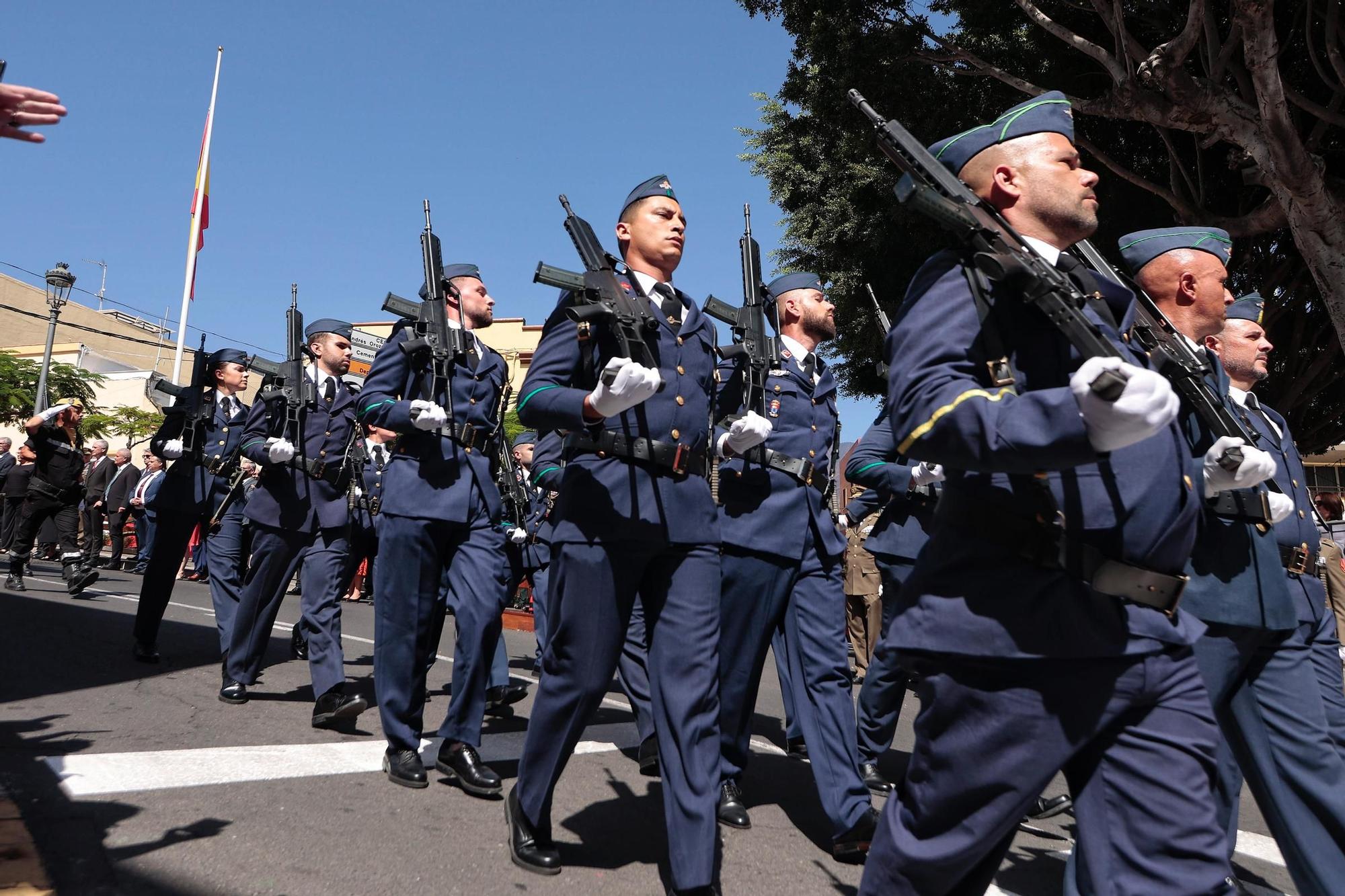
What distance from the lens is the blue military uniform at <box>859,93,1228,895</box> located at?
1.81 m

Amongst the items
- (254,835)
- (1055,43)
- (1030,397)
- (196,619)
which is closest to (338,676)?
(254,835)

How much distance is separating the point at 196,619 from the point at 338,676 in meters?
5.43

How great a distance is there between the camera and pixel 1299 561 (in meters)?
3.68

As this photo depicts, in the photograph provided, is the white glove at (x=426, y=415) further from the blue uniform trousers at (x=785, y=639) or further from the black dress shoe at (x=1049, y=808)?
the black dress shoe at (x=1049, y=808)

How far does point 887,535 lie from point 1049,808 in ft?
4.89

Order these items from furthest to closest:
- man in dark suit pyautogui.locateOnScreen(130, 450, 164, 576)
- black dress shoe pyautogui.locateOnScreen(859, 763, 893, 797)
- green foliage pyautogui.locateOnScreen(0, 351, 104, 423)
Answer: green foliage pyautogui.locateOnScreen(0, 351, 104, 423) → man in dark suit pyautogui.locateOnScreen(130, 450, 164, 576) → black dress shoe pyautogui.locateOnScreen(859, 763, 893, 797)

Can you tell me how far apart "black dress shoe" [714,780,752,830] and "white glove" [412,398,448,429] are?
1876 mm

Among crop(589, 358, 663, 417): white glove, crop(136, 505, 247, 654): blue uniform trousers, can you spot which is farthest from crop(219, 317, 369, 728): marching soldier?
crop(589, 358, 663, 417): white glove

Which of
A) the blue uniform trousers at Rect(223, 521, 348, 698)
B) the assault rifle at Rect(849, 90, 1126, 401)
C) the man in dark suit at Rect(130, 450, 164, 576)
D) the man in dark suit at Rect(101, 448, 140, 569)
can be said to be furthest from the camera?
the man in dark suit at Rect(101, 448, 140, 569)

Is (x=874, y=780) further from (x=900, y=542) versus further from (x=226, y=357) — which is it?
(x=226, y=357)

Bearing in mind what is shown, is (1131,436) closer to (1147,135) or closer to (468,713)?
(468,713)

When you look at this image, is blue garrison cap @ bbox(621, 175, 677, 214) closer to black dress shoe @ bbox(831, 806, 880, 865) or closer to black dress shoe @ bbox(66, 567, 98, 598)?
black dress shoe @ bbox(831, 806, 880, 865)

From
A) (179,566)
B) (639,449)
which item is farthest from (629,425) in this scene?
(179,566)

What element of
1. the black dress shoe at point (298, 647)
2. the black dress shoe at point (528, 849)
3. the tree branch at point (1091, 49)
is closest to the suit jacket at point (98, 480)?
the black dress shoe at point (298, 647)
